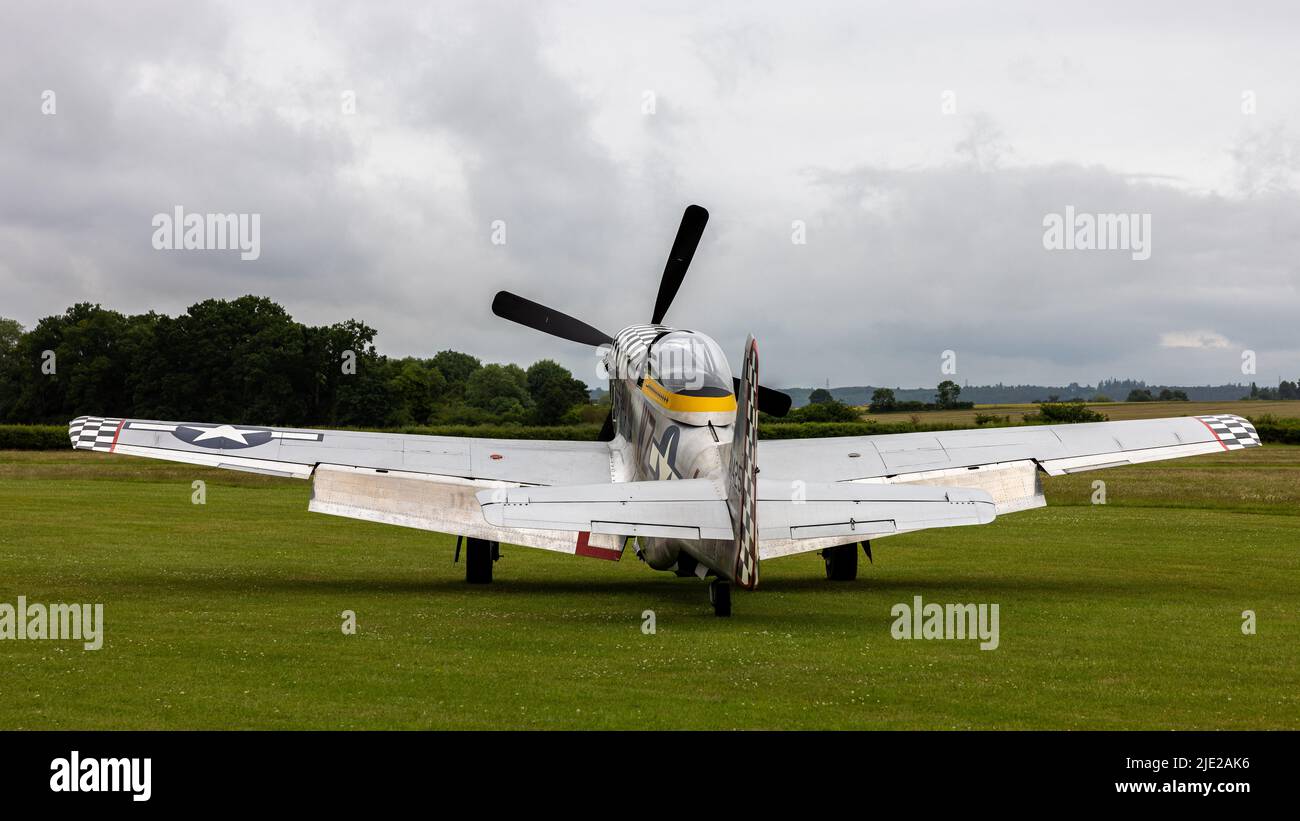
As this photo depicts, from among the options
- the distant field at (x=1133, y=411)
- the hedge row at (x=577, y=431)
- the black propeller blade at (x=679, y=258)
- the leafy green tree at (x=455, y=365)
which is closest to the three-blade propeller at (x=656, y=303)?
the black propeller blade at (x=679, y=258)

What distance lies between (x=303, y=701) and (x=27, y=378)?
3466 inches

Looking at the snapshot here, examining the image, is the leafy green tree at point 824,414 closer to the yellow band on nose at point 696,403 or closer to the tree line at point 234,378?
the tree line at point 234,378

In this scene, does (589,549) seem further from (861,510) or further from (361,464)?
(861,510)

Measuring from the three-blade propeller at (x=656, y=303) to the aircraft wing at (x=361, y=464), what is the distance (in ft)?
14.5

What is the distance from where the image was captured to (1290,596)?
50.6 feet

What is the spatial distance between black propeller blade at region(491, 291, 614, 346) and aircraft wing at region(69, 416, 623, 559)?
438 centimetres

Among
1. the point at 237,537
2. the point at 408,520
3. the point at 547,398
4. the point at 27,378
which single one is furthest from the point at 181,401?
the point at 408,520

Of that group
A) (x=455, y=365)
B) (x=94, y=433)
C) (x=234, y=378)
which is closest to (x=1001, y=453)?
(x=94, y=433)

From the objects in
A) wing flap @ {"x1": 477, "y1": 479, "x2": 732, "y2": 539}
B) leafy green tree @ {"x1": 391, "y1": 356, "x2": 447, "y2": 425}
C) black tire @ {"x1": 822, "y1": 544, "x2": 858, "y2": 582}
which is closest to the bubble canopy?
wing flap @ {"x1": 477, "y1": 479, "x2": 732, "y2": 539}

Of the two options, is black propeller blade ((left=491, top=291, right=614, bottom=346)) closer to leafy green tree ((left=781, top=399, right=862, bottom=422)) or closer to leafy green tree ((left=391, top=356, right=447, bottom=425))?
leafy green tree ((left=781, top=399, right=862, bottom=422))

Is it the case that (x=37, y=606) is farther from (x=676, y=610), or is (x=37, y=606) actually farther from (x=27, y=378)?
(x=27, y=378)

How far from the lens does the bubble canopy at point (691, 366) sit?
1462 centimetres

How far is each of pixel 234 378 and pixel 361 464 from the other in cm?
6167

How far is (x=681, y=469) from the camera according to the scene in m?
14.0
